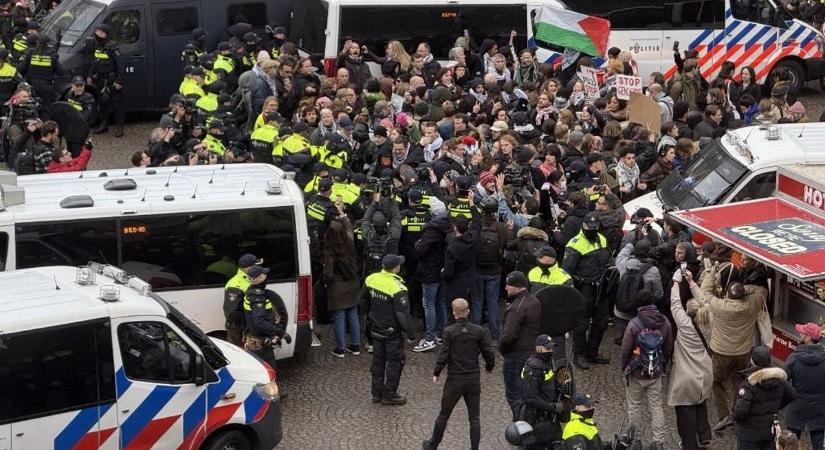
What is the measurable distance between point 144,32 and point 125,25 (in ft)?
1.08

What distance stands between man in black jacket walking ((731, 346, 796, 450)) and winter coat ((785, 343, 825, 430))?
356mm

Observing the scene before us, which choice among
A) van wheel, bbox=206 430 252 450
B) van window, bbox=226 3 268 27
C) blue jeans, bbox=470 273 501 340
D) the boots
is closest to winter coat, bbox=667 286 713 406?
blue jeans, bbox=470 273 501 340

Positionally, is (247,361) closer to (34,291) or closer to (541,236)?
(34,291)

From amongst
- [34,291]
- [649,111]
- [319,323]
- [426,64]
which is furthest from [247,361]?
[426,64]

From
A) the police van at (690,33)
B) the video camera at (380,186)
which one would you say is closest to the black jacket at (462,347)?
the video camera at (380,186)

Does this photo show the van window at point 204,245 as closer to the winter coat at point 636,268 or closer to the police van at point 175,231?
the police van at point 175,231

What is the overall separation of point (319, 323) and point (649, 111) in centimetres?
568

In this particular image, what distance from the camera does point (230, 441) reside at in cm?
1190

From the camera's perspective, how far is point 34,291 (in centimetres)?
1131

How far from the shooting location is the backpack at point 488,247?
14742 mm

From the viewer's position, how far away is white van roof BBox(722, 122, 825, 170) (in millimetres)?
14438

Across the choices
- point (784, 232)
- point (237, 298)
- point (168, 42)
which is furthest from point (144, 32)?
point (784, 232)

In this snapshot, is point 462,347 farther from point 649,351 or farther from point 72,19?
point 72,19

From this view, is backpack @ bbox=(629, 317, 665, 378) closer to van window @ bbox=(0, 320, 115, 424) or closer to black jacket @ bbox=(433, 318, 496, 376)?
black jacket @ bbox=(433, 318, 496, 376)
